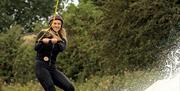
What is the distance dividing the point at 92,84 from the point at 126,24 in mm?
7326

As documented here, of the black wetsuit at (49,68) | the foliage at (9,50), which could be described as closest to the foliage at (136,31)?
the foliage at (9,50)

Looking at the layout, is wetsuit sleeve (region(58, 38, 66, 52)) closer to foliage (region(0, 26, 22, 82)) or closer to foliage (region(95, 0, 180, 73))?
foliage (region(95, 0, 180, 73))

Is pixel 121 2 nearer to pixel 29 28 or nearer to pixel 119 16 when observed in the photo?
pixel 119 16

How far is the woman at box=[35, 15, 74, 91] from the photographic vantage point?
Result: 873 cm

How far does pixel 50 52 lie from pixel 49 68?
0.25m

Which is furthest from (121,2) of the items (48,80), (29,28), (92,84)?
(29,28)

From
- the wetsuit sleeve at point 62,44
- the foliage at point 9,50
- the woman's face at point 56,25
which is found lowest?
the foliage at point 9,50

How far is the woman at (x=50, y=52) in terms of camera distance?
8734mm

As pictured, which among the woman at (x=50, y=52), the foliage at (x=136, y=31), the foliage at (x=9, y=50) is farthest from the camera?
the foliage at (x=9, y=50)

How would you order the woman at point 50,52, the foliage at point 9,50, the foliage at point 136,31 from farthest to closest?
the foliage at point 9,50
the foliage at point 136,31
the woman at point 50,52

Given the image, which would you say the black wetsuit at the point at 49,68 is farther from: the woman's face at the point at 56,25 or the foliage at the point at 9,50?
the foliage at the point at 9,50

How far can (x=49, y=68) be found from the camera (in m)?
8.91

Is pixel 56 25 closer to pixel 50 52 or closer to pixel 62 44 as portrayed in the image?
pixel 62 44

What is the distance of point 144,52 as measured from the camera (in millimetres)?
22594
